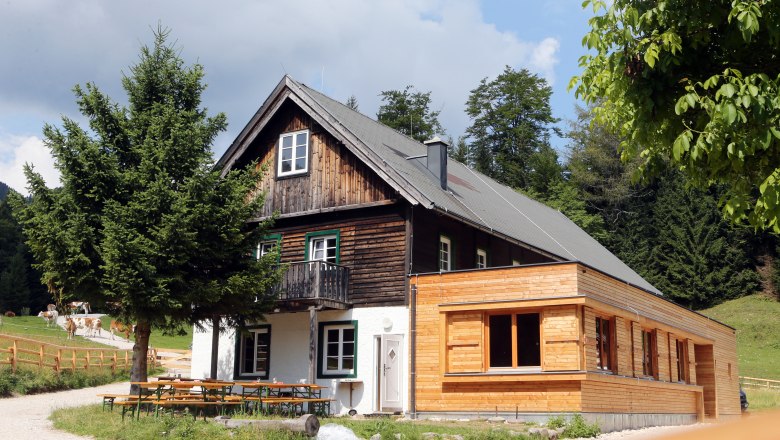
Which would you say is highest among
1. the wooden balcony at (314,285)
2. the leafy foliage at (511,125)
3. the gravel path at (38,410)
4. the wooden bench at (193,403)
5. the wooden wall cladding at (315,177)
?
the leafy foliage at (511,125)

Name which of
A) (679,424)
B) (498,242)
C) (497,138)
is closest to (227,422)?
(498,242)

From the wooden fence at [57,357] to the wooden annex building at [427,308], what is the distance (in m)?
5.67

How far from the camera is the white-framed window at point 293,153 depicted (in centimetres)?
2538

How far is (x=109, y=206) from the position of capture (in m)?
19.7

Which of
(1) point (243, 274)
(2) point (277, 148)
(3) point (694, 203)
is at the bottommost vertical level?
(1) point (243, 274)

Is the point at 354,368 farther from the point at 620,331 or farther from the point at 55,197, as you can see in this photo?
the point at 55,197

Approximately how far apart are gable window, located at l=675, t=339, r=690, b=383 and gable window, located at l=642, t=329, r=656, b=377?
303 centimetres

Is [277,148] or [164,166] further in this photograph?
[277,148]

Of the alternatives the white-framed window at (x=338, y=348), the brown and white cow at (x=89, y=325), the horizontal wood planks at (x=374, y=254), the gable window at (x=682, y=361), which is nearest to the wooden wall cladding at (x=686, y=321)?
the gable window at (x=682, y=361)

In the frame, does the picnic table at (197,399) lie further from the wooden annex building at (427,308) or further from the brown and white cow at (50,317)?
the brown and white cow at (50,317)

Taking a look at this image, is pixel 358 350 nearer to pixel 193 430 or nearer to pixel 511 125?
pixel 193 430

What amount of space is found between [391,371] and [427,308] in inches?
82.6

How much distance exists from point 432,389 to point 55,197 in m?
11.0

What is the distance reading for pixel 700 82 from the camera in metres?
9.16
